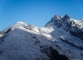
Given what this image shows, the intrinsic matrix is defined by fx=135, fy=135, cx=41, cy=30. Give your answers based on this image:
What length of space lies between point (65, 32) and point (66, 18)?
75.5 ft

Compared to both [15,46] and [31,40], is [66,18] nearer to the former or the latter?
[31,40]

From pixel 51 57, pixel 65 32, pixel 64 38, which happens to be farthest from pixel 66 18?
pixel 51 57

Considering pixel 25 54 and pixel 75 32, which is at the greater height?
pixel 75 32

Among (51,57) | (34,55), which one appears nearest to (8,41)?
(34,55)

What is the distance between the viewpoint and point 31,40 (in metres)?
60.3

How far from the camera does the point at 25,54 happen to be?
4656 centimetres

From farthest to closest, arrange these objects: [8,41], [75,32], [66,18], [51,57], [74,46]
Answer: [66,18] < [75,32] < [74,46] < [8,41] < [51,57]

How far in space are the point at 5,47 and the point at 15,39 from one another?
7516 millimetres

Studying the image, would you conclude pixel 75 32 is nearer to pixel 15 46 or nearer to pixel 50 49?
pixel 50 49

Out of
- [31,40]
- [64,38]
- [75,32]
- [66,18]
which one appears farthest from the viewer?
[66,18]

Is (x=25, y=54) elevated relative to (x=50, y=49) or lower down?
lower down

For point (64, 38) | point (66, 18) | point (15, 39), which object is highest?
point (66, 18)

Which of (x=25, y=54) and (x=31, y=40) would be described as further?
(x=31, y=40)

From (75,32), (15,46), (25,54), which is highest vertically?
(75,32)
